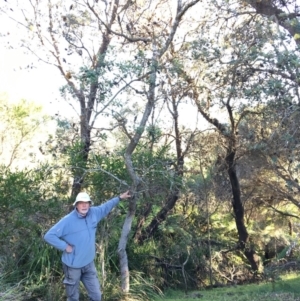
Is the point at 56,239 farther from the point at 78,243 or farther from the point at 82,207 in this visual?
the point at 82,207

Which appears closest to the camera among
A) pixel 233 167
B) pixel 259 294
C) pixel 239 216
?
pixel 259 294

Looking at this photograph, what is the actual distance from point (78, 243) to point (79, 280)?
0.59 meters

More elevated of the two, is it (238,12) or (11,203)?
(238,12)

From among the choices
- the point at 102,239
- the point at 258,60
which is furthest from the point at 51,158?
the point at 258,60

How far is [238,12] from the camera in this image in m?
11.2

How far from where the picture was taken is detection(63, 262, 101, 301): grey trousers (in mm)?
7250

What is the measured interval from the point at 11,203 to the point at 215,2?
19.5 ft

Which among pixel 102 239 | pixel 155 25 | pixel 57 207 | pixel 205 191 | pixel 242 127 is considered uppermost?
pixel 155 25

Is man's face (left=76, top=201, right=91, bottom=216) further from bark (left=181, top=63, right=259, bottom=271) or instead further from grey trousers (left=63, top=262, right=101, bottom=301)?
bark (left=181, top=63, right=259, bottom=271)

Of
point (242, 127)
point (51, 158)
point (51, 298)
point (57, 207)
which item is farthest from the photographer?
point (242, 127)

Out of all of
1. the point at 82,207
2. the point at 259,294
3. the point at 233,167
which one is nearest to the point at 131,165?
the point at 82,207

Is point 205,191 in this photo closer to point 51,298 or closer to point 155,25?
point 155,25

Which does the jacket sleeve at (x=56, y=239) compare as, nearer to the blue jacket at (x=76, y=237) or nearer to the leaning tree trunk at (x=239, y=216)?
the blue jacket at (x=76, y=237)

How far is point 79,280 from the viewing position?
7.36m
